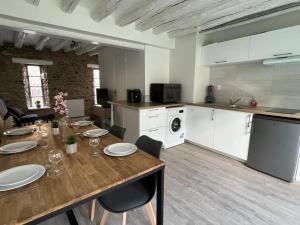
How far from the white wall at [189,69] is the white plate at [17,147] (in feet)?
9.42

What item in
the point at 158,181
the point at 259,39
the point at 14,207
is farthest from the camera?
the point at 259,39

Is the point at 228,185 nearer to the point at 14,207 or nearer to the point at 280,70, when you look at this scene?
the point at 280,70

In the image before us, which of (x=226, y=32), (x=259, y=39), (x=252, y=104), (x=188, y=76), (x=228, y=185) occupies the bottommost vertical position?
(x=228, y=185)

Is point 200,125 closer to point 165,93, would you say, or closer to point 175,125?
point 175,125

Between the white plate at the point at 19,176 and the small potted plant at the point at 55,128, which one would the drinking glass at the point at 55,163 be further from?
the small potted plant at the point at 55,128

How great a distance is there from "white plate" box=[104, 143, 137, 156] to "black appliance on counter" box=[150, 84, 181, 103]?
6.54 ft

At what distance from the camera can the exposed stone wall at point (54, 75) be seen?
16.7 feet

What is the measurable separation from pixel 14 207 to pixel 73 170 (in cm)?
35

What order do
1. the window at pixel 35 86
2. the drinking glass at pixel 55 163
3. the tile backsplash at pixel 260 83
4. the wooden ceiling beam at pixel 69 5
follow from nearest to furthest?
1. the drinking glass at pixel 55 163
2. the wooden ceiling beam at pixel 69 5
3. the tile backsplash at pixel 260 83
4. the window at pixel 35 86

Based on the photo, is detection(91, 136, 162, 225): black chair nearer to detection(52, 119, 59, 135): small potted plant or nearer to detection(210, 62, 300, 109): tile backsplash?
detection(52, 119, 59, 135): small potted plant

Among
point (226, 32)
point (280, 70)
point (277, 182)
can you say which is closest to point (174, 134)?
point (277, 182)

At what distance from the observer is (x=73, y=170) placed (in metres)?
1.08

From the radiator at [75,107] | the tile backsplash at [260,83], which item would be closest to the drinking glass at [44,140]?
the tile backsplash at [260,83]

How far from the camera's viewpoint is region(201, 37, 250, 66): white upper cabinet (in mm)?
2766
